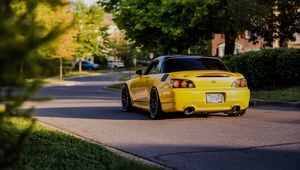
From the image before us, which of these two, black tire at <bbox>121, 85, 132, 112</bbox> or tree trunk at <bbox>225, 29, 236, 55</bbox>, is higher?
tree trunk at <bbox>225, 29, 236, 55</bbox>

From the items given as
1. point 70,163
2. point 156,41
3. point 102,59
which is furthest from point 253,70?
point 102,59

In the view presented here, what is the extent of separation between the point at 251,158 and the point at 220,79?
4284 mm

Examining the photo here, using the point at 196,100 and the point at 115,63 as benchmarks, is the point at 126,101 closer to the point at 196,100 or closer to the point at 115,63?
the point at 196,100

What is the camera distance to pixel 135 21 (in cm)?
3038

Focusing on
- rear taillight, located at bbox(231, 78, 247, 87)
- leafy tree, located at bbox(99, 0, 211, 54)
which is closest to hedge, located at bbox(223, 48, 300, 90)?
Answer: leafy tree, located at bbox(99, 0, 211, 54)

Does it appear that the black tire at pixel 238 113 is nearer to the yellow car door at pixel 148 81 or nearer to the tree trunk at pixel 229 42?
the yellow car door at pixel 148 81

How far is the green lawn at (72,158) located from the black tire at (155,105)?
3584mm

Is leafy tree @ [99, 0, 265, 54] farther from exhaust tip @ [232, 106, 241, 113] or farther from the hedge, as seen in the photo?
exhaust tip @ [232, 106, 241, 113]

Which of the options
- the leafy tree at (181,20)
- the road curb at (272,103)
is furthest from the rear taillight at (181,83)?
the leafy tree at (181,20)

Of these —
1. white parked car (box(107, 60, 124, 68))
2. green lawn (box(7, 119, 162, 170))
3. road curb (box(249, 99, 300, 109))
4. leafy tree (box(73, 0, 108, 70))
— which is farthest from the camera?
white parked car (box(107, 60, 124, 68))

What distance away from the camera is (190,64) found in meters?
11.1

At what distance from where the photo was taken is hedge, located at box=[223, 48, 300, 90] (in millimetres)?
18328

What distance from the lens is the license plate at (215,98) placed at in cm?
1030

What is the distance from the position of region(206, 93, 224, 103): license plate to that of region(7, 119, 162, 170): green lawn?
12.3 feet
